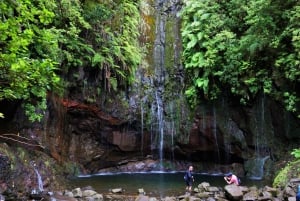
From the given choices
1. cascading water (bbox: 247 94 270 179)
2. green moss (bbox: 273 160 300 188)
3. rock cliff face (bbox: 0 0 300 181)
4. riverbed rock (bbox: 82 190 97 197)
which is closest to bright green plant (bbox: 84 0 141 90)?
rock cliff face (bbox: 0 0 300 181)

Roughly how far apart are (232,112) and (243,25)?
3917 mm

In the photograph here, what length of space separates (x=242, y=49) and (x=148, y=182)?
6.60m

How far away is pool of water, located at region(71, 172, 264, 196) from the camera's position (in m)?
13.8

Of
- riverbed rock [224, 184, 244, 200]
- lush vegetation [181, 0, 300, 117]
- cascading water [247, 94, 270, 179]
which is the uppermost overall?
lush vegetation [181, 0, 300, 117]

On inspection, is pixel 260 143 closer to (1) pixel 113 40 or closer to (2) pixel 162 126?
(2) pixel 162 126

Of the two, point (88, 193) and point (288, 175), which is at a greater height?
point (288, 175)

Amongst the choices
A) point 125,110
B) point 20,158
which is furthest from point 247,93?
point 20,158

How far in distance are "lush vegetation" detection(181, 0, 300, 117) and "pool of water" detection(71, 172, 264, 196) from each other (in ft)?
11.3

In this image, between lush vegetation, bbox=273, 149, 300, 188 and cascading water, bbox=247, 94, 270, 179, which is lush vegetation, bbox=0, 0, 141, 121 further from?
lush vegetation, bbox=273, 149, 300, 188

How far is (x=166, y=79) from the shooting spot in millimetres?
19031

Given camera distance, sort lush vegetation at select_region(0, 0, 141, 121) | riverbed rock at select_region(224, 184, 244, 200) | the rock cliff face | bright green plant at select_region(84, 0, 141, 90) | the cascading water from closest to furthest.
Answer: riverbed rock at select_region(224, 184, 244, 200) < lush vegetation at select_region(0, 0, 141, 121) < bright green plant at select_region(84, 0, 141, 90) < the rock cliff face < the cascading water

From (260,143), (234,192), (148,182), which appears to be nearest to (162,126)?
(148,182)

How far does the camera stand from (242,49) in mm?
15695

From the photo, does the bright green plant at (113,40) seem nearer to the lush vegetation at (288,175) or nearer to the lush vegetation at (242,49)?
the lush vegetation at (242,49)
